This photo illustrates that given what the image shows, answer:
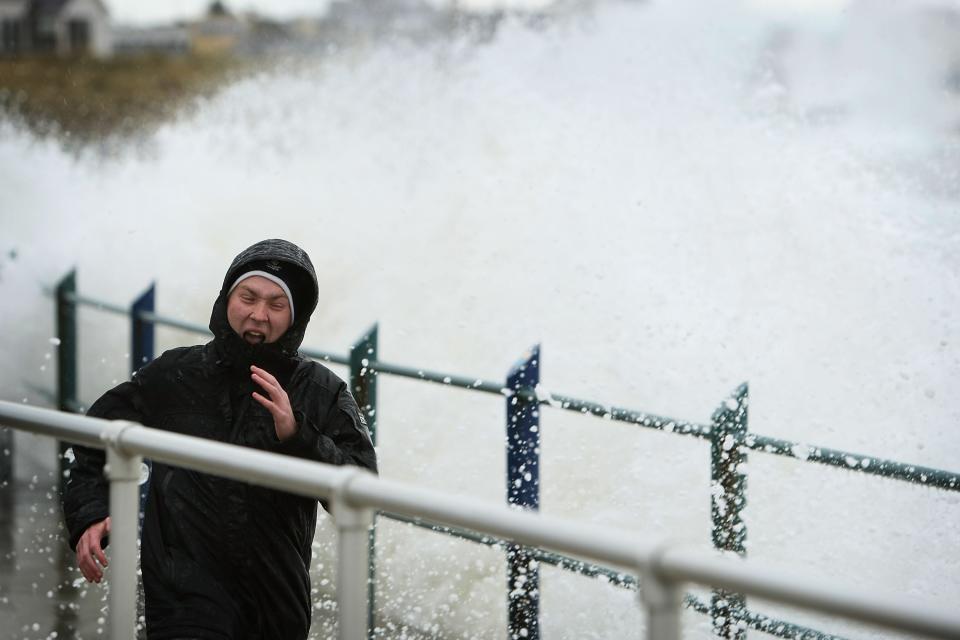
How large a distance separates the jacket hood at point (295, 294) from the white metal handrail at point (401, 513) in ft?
1.17

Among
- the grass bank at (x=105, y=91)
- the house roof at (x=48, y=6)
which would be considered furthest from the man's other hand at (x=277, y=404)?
the house roof at (x=48, y=6)

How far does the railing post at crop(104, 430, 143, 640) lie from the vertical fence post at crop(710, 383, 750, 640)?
174cm

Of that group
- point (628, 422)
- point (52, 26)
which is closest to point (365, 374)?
point (628, 422)

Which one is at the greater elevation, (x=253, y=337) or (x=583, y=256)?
(x=583, y=256)

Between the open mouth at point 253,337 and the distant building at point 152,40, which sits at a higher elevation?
the distant building at point 152,40

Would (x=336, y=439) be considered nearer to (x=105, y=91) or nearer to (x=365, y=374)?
(x=365, y=374)

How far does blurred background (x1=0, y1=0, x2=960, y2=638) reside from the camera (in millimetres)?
6680

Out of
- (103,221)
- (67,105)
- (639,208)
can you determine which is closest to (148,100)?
(67,105)

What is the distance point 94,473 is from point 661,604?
4.60 ft

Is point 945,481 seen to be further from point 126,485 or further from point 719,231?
point 719,231

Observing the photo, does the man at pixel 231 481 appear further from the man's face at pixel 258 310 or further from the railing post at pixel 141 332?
the railing post at pixel 141 332

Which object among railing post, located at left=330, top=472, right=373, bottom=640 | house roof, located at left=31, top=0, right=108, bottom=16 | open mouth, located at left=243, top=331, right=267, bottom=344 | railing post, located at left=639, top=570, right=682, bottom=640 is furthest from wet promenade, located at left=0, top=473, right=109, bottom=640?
house roof, located at left=31, top=0, right=108, bottom=16

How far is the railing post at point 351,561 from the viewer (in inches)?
80.0

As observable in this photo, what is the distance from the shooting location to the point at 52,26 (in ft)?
96.7
